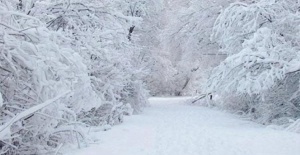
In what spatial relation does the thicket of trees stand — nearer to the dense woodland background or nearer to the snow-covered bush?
the dense woodland background

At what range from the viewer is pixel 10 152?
20.9ft

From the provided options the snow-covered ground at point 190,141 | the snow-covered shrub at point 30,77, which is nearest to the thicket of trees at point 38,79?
the snow-covered shrub at point 30,77

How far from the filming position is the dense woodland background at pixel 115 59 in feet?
20.9

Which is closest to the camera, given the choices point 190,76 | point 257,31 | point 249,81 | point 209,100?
point 249,81

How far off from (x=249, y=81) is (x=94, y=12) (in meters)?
4.83

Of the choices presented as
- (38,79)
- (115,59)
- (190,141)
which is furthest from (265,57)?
(38,79)

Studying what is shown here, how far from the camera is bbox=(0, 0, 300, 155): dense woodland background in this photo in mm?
6355

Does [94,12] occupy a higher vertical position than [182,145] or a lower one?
higher

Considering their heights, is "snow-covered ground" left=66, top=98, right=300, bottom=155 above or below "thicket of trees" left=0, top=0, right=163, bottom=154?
below

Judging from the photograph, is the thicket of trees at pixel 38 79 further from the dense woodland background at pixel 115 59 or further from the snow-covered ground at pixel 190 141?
the snow-covered ground at pixel 190 141

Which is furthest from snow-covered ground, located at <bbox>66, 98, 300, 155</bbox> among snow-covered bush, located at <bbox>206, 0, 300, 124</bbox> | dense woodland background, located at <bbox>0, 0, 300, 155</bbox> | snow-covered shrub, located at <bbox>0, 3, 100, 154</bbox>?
snow-covered bush, located at <bbox>206, 0, 300, 124</bbox>

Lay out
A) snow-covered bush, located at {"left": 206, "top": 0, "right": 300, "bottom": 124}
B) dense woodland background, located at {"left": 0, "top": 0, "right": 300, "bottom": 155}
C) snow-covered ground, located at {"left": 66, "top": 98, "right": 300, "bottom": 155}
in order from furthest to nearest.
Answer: snow-covered bush, located at {"left": 206, "top": 0, "right": 300, "bottom": 124} < snow-covered ground, located at {"left": 66, "top": 98, "right": 300, "bottom": 155} < dense woodland background, located at {"left": 0, "top": 0, "right": 300, "bottom": 155}

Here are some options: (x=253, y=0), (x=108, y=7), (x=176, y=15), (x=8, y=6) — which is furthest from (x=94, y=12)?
(x=176, y=15)

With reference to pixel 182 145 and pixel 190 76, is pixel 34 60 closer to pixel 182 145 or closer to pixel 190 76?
pixel 182 145
